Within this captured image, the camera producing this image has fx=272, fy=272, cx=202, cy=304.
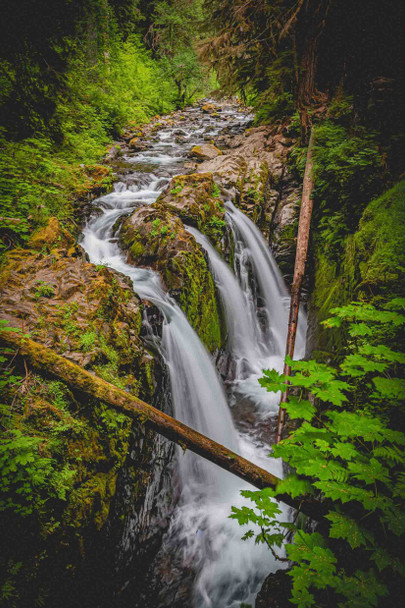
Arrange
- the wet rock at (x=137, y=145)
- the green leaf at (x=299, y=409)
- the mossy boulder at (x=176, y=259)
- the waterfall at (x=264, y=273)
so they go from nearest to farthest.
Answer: the green leaf at (x=299, y=409)
the mossy boulder at (x=176, y=259)
the waterfall at (x=264, y=273)
the wet rock at (x=137, y=145)

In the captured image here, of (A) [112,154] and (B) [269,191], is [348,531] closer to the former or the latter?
(B) [269,191]

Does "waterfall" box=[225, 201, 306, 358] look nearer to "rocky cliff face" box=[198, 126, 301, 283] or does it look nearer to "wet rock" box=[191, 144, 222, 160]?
"rocky cliff face" box=[198, 126, 301, 283]

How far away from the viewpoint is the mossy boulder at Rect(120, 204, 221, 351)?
5208 millimetres

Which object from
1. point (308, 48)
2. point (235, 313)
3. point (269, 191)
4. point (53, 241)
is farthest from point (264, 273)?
point (53, 241)

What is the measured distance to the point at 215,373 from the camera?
18.0 ft

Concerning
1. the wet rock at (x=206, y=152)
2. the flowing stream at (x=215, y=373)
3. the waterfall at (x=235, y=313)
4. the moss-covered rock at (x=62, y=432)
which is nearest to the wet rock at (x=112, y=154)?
the flowing stream at (x=215, y=373)

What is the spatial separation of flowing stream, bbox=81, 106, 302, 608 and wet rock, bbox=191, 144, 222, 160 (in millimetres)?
2921

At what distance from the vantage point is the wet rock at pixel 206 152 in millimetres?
11805

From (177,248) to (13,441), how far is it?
4.20 meters

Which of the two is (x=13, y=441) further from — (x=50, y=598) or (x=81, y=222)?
(x=81, y=222)

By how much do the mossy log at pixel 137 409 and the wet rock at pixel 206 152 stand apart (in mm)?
11742

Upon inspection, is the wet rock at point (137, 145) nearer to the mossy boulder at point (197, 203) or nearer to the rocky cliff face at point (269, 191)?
the rocky cliff face at point (269, 191)

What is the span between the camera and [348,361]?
222cm

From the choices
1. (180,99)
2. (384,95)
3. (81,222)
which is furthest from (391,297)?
(180,99)
